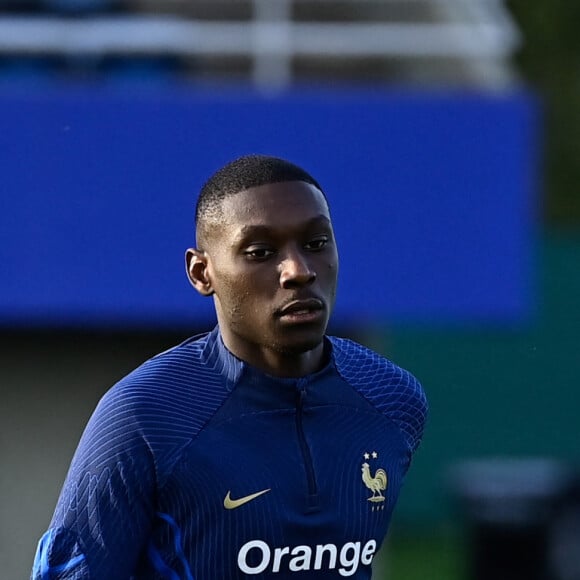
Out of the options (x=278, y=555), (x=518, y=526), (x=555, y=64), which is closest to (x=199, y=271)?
(x=278, y=555)

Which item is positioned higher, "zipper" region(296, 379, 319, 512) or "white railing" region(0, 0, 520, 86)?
"white railing" region(0, 0, 520, 86)

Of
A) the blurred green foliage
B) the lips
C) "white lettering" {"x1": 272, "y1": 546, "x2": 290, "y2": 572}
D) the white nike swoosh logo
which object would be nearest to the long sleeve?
the white nike swoosh logo

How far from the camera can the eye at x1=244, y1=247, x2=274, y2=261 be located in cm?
293

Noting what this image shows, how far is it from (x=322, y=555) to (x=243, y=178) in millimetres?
747

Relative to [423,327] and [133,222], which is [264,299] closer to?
[133,222]

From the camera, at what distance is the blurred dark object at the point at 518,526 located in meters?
11.2

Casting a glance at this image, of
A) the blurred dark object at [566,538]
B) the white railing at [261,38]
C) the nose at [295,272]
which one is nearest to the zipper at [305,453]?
the nose at [295,272]

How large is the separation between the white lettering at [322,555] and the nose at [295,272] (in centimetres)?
51

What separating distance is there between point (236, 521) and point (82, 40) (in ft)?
21.1

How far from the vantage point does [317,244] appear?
297 centimetres

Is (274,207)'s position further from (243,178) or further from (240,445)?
(240,445)

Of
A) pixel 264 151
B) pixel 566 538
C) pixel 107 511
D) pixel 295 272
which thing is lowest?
pixel 566 538

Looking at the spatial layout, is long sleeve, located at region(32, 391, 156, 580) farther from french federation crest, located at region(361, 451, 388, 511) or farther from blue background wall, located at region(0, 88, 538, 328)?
blue background wall, located at region(0, 88, 538, 328)

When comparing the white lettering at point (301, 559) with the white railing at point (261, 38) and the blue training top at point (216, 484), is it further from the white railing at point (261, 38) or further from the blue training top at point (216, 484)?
the white railing at point (261, 38)
